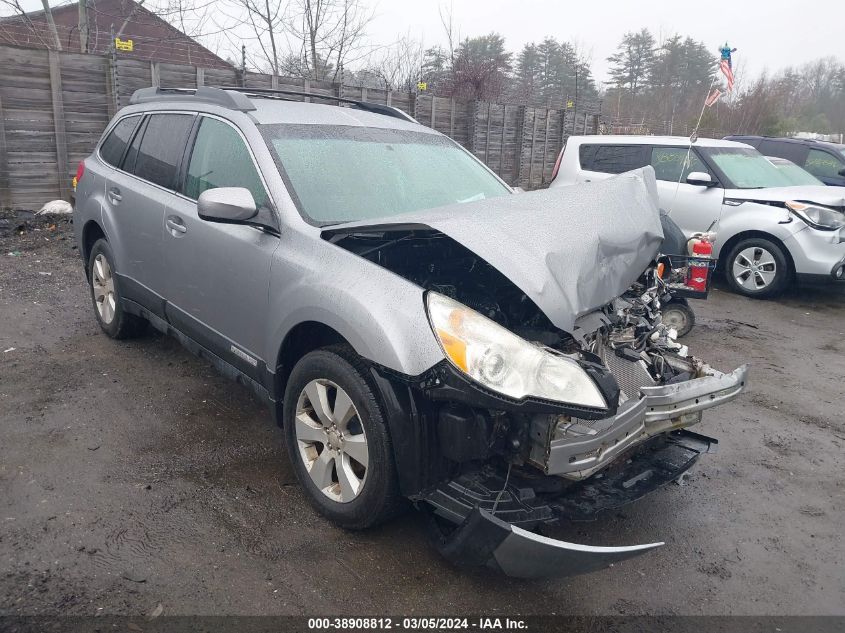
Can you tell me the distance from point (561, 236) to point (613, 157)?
6.55 m

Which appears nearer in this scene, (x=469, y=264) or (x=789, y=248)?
(x=469, y=264)

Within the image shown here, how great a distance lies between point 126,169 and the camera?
457 centimetres

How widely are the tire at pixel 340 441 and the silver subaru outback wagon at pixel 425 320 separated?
0.01 metres

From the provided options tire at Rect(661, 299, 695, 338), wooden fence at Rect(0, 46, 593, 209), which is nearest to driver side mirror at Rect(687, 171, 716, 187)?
tire at Rect(661, 299, 695, 338)

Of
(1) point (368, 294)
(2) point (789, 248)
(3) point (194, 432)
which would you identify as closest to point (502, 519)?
(1) point (368, 294)

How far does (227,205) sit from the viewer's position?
9.78ft

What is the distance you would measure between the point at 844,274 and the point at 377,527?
679 cm

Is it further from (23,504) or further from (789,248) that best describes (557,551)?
(789,248)

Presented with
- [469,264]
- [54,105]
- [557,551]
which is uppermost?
[54,105]

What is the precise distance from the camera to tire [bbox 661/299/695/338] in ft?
20.1

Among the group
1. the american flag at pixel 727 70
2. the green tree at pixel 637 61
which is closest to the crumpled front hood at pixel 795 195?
the american flag at pixel 727 70

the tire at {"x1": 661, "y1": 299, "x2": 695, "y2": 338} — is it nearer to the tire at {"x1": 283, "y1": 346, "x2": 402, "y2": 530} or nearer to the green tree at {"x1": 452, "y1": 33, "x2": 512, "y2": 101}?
the tire at {"x1": 283, "y1": 346, "x2": 402, "y2": 530}

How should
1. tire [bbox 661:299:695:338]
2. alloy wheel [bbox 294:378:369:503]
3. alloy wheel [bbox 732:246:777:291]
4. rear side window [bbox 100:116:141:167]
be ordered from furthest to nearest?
alloy wheel [bbox 732:246:777:291]
tire [bbox 661:299:695:338]
rear side window [bbox 100:116:141:167]
alloy wheel [bbox 294:378:369:503]

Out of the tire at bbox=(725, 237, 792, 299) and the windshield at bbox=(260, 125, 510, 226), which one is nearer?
the windshield at bbox=(260, 125, 510, 226)
